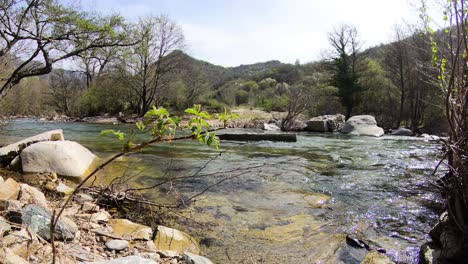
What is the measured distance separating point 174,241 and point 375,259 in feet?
6.76

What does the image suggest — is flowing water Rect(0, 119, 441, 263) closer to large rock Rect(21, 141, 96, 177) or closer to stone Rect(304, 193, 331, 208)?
stone Rect(304, 193, 331, 208)

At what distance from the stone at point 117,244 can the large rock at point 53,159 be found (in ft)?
12.2

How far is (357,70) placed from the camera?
26969mm

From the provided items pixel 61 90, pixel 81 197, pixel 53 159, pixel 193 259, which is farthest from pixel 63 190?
pixel 61 90

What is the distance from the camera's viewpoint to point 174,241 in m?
3.56

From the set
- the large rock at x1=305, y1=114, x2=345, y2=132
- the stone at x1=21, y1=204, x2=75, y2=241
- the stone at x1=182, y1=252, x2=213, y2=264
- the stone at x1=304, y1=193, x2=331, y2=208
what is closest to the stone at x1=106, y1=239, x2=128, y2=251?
the stone at x1=21, y1=204, x2=75, y2=241

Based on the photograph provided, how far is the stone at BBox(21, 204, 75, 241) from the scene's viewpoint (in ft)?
9.06

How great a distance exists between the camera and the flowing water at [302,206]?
358 centimetres

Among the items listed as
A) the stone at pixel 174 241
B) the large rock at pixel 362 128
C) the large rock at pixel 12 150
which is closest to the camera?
the stone at pixel 174 241

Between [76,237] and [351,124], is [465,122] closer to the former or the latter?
[76,237]

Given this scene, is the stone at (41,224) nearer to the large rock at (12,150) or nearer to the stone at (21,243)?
the stone at (21,243)

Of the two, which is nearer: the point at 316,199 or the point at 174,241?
the point at 174,241

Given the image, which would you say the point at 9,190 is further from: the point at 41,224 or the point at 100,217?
the point at 41,224

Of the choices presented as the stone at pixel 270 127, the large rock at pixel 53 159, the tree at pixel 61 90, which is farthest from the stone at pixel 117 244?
the tree at pixel 61 90
